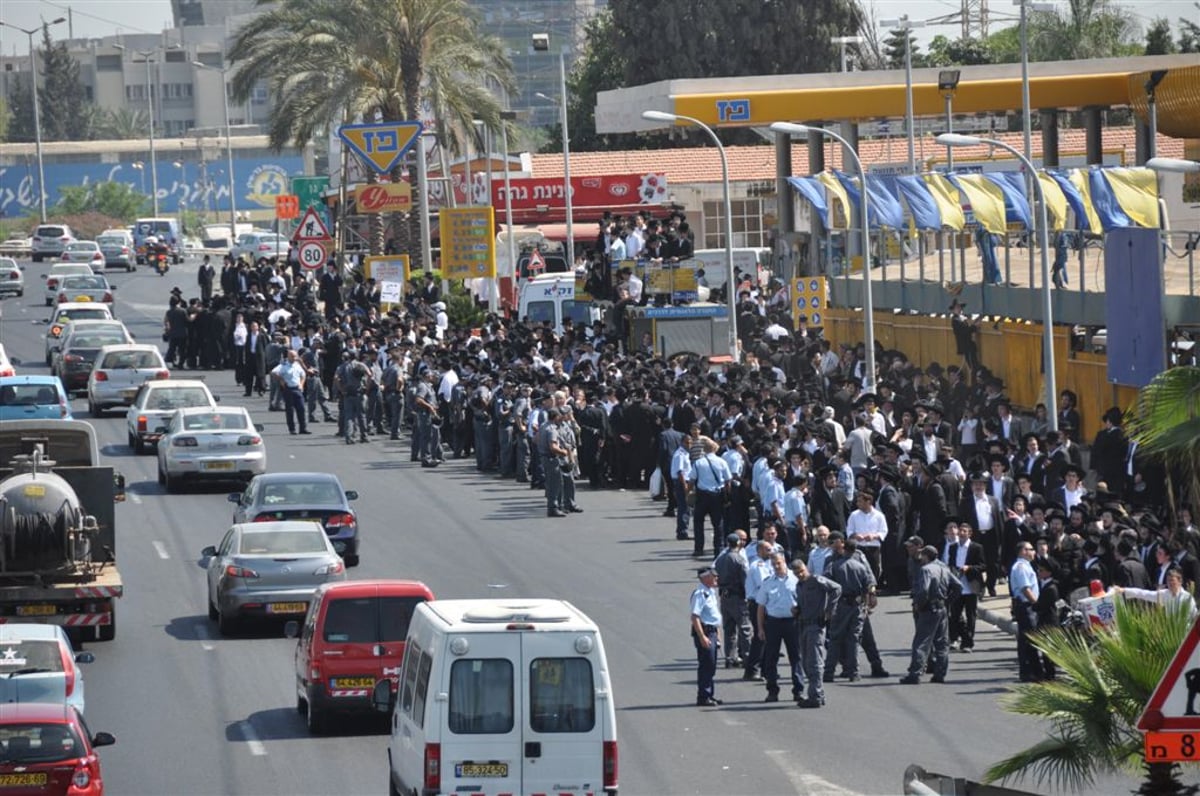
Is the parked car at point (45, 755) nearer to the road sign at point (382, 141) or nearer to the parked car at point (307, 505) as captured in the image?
the parked car at point (307, 505)

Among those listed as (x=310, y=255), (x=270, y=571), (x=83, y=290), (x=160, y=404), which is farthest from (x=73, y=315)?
(x=270, y=571)

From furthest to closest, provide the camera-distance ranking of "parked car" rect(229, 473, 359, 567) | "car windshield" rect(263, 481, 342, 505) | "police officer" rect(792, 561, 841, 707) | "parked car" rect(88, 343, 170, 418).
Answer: "parked car" rect(88, 343, 170, 418), "car windshield" rect(263, 481, 342, 505), "parked car" rect(229, 473, 359, 567), "police officer" rect(792, 561, 841, 707)

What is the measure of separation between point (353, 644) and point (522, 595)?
6484 millimetres

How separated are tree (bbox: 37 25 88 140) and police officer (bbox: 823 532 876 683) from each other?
15355 centimetres

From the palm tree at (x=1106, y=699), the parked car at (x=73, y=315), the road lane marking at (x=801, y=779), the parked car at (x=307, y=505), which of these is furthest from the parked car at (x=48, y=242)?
the palm tree at (x=1106, y=699)

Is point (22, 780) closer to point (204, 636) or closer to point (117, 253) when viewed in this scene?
point (204, 636)

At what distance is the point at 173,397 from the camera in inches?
1467

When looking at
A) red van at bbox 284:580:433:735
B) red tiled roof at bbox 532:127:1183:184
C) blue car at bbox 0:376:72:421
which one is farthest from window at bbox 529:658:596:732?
red tiled roof at bbox 532:127:1183:184

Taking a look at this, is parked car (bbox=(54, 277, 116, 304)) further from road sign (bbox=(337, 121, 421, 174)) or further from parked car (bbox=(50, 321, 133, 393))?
road sign (bbox=(337, 121, 421, 174))

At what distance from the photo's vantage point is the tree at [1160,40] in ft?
273

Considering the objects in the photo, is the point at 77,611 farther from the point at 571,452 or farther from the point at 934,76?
the point at 934,76

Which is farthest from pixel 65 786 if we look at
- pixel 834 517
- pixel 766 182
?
pixel 766 182

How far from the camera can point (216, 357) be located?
5009 centimetres

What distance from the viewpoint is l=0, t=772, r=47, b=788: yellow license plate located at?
49.0ft
